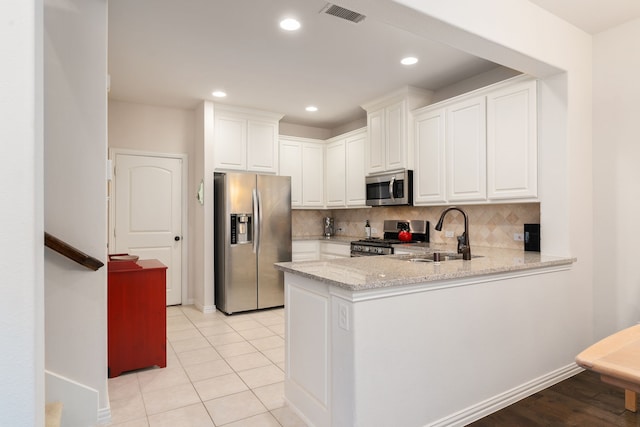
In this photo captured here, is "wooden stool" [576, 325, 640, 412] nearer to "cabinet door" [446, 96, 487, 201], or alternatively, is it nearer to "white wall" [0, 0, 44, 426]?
"white wall" [0, 0, 44, 426]

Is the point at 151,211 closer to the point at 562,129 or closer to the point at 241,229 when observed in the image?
the point at 241,229

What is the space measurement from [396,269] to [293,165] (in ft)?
11.5

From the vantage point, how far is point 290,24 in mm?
2799

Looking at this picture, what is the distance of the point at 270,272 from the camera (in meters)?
4.79

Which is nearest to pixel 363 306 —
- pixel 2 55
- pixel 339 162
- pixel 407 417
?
pixel 407 417

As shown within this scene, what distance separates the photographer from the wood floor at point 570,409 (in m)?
2.14

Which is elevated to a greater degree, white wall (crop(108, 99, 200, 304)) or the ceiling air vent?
the ceiling air vent

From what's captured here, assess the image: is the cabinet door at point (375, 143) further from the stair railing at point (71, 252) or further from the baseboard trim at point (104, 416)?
the baseboard trim at point (104, 416)

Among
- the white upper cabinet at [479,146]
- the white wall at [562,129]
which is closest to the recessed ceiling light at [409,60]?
the white upper cabinet at [479,146]

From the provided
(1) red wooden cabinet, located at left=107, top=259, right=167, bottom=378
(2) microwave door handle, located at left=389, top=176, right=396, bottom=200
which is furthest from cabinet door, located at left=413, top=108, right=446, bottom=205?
(1) red wooden cabinet, located at left=107, top=259, right=167, bottom=378

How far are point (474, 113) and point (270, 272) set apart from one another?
9.78ft

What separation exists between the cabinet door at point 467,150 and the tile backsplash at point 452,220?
0.38 meters

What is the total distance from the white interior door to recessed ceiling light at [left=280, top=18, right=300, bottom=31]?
2.85 m

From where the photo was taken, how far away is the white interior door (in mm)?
4703
